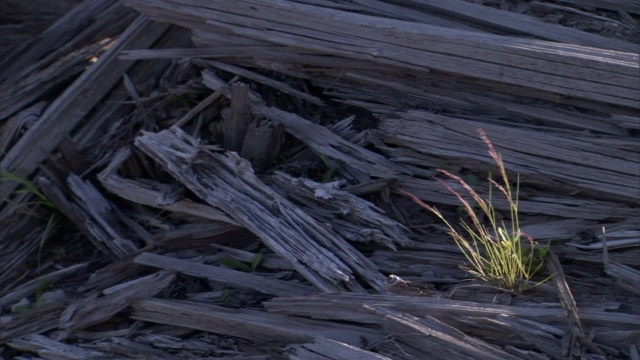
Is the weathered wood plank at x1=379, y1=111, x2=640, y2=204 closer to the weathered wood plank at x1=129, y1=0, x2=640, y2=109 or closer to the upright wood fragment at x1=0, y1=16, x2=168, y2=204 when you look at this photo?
the weathered wood plank at x1=129, y1=0, x2=640, y2=109

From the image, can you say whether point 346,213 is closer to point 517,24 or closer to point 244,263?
point 244,263

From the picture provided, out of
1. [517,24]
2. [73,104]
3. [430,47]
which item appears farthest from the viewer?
[73,104]

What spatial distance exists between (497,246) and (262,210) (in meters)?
1.09

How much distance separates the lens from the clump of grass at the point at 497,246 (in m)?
3.72

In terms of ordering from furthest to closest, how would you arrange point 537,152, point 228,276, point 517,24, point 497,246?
point 517,24 < point 228,276 < point 537,152 < point 497,246

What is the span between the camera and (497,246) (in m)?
3.92

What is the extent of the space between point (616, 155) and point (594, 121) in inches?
8.3

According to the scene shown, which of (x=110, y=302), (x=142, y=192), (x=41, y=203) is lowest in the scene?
(x=110, y=302)

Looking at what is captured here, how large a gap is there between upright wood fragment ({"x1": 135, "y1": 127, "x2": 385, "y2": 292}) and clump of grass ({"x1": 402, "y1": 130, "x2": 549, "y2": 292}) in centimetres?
43

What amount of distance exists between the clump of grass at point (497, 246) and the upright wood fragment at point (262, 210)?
16.8 inches

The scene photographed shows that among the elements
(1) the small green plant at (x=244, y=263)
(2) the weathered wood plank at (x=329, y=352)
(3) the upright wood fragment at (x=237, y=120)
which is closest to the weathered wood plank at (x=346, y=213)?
(1) the small green plant at (x=244, y=263)

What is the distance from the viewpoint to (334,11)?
4668 millimetres

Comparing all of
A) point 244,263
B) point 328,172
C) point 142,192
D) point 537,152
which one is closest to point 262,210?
point 244,263

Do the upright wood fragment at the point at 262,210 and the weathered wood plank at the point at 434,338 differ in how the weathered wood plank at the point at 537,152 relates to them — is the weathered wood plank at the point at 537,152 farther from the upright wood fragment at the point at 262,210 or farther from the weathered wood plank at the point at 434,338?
the weathered wood plank at the point at 434,338
